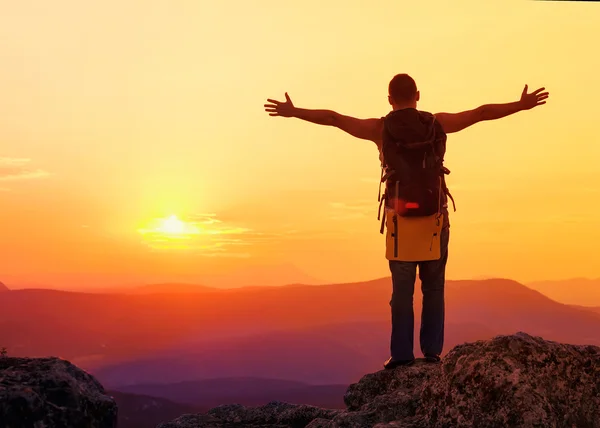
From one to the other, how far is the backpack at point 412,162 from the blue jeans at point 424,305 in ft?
2.57

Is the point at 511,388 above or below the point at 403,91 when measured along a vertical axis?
below

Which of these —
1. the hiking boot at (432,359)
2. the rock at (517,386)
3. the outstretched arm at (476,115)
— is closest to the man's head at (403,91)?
the outstretched arm at (476,115)

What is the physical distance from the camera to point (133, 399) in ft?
220

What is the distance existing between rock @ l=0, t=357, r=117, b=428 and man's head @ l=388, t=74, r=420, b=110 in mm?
5598

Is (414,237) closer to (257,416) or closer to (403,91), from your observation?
(403,91)

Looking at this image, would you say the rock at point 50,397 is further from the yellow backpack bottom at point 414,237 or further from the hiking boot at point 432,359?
the hiking boot at point 432,359

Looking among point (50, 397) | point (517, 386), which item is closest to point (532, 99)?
point (517, 386)

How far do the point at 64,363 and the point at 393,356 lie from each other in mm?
4769

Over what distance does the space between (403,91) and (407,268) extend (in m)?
2.51

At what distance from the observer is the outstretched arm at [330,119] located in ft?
35.1

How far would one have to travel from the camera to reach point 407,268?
33.9 ft

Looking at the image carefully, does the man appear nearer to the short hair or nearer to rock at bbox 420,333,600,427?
the short hair

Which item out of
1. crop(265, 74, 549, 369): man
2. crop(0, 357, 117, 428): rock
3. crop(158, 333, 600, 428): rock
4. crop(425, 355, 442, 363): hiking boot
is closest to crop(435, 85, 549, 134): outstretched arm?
crop(265, 74, 549, 369): man

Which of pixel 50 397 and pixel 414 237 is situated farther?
pixel 414 237
